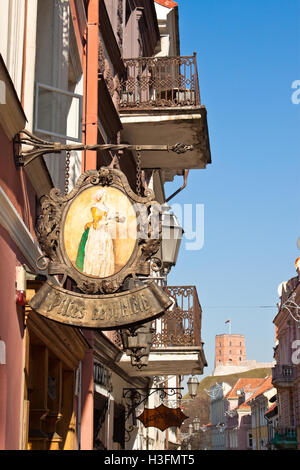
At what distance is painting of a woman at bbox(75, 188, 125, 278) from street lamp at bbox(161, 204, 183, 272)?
4302 millimetres

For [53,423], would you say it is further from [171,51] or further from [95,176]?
[171,51]

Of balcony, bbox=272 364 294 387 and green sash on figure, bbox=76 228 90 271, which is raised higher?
balcony, bbox=272 364 294 387

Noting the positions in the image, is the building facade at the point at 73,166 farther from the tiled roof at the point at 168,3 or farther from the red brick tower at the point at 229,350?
the red brick tower at the point at 229,350

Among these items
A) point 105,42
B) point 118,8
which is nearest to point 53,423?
point 105,42

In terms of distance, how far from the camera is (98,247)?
5.60 m

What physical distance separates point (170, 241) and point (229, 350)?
18187 centimetres

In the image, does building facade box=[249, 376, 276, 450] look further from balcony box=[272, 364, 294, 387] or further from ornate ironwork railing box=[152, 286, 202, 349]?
ornate ironwork railing box=[152, 286, 202, 349]

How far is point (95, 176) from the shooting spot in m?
5.83

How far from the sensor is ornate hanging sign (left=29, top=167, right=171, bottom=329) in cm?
538

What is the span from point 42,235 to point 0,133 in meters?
0.82

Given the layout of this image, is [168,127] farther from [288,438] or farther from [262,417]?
[262,417]

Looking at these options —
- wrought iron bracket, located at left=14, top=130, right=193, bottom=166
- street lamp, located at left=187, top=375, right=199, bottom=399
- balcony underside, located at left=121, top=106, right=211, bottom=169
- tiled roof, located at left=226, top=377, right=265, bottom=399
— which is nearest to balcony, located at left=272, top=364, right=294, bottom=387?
street lamp, located at left=187, top=375, right=199, bottom=399

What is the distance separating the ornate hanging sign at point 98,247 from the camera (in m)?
5.38

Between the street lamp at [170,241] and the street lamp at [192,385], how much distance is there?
344 inches
